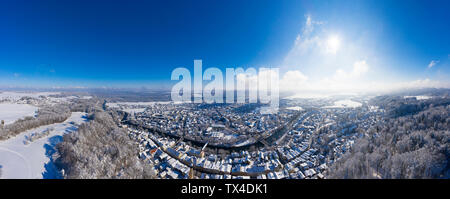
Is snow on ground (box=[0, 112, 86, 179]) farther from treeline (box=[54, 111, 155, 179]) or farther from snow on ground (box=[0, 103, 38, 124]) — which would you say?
snow on ground (box=[0, 103, 38, 124])

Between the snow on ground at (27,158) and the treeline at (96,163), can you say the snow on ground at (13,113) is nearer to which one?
the snow on ground at (27,158)

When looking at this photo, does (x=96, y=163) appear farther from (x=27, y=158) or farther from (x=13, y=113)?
(x=13, y=113)

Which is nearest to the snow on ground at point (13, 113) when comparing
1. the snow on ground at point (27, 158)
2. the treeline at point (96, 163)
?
the snow on ground at point (27, 158)

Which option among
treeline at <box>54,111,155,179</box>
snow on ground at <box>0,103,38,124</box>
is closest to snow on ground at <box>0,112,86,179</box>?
treeline at <box>54,111,155,179</box>

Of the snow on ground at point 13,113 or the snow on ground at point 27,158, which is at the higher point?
the snow on ground at point 13,113

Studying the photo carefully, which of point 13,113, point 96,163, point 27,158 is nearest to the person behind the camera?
point 96,163

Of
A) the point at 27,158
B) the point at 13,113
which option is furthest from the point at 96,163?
the point at 13,113
